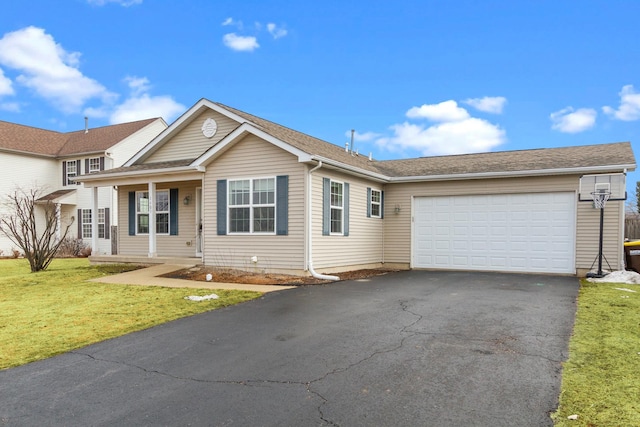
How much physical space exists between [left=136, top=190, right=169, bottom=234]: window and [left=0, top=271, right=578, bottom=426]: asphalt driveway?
9092mm

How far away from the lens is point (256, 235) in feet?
40.4

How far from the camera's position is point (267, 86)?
67.1 feet

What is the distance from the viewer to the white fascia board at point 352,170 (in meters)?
11.5

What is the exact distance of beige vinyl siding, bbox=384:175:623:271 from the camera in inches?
481

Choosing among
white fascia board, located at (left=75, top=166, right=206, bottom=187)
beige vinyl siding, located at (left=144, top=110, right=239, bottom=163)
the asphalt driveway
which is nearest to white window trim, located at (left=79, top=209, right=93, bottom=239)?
white fascia board, located at (left=75, top=166, right=206, bottom=187)

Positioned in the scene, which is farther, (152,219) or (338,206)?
(152,219)

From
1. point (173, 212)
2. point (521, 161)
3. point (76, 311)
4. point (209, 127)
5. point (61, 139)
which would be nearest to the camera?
point (76, 311)

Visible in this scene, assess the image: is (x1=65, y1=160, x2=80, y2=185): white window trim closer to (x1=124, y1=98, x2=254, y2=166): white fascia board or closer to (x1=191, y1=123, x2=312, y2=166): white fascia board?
(x1=124, y1=98, x2=254, y2=166): white fascia board

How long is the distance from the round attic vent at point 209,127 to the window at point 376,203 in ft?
19.5

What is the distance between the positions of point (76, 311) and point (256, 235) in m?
5.32

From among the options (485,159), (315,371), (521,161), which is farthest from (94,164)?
(315,371)

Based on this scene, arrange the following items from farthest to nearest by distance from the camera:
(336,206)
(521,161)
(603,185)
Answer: (521,161)
(336,206)
(603,185)

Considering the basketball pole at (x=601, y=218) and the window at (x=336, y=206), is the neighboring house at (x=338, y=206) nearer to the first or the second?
the window at (x=336, y=206)

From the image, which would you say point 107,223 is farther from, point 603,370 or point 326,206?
point 603,370
